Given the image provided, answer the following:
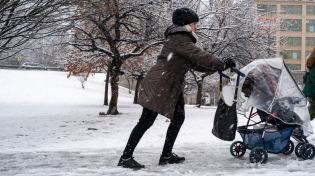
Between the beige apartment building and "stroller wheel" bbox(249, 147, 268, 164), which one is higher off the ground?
the beige apartment building

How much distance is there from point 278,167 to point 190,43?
1871mm

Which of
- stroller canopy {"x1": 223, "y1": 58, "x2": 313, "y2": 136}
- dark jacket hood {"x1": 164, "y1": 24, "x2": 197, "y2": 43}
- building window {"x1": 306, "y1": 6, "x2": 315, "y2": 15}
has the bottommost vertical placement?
stroller canopy {"x1": 223, "y1": 58, "x2": 313, "y2": 136}

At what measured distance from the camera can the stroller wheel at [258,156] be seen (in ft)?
12.7

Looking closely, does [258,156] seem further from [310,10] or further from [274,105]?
[310,10]

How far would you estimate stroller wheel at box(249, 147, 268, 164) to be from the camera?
152 inches

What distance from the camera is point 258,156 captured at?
154 inches

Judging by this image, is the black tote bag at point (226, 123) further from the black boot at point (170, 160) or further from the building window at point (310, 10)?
the building window at point (310, 10)

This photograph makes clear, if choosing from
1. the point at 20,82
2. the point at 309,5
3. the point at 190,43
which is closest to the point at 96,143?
the point at 190,43

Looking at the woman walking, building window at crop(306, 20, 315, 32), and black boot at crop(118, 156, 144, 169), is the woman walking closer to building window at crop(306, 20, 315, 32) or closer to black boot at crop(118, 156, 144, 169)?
black boot at crop(118, 156, 144, 169)

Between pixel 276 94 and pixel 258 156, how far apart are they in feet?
2.82

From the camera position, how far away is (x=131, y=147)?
3752mm

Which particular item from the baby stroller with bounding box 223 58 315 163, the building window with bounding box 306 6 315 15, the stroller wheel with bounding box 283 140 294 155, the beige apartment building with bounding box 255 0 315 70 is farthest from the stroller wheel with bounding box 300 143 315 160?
the building window with bounding box 306 6 315 15

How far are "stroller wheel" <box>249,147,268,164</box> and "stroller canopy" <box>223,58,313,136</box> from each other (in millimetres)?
487

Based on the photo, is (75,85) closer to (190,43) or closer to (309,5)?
(190,43)
